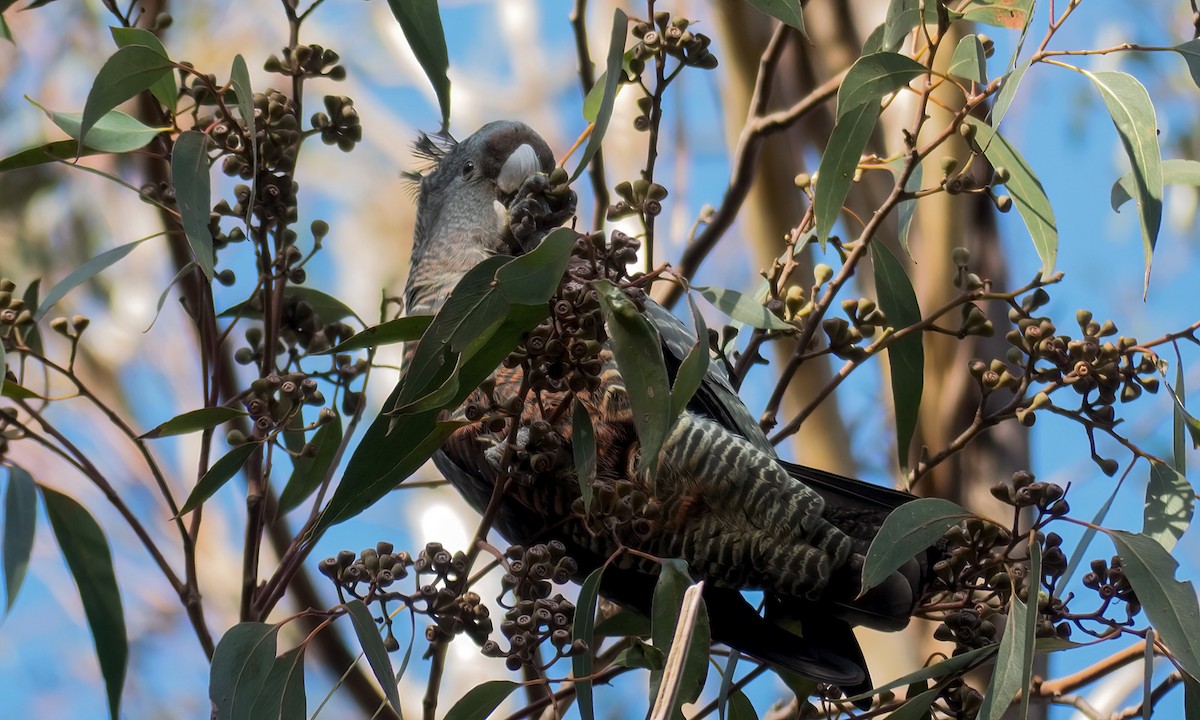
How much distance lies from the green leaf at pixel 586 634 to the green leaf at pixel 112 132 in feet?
2.27

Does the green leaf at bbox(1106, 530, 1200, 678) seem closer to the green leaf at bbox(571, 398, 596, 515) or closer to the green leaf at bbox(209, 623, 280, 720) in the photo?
the green leaf at bbox(571, 398, 596, 515)

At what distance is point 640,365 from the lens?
3.09 feet

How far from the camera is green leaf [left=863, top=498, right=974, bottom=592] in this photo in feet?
3.61

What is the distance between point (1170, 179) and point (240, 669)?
119 cm

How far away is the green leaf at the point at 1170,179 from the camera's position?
1.30 m

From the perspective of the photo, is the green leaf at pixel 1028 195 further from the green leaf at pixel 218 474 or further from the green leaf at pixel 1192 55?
the green leaf at pixel 218 474

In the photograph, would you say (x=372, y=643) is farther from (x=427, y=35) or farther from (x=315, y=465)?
(x=427, y=35)

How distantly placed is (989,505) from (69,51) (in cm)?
394

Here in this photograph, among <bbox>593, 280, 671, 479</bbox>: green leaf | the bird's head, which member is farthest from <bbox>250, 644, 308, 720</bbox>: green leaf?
the bird's head

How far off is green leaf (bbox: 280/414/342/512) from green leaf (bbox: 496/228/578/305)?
52 centimetres

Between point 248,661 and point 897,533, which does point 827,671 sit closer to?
point 897,533

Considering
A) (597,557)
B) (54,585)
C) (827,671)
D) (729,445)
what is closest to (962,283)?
(729,445)

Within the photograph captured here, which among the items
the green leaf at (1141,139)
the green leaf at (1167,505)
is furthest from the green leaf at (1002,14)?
the green leaf at (1167,505)

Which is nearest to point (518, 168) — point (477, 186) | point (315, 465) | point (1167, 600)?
point (477, 186)
